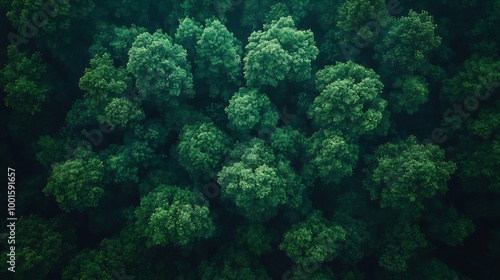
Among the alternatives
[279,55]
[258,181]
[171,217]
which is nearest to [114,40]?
[279,55]

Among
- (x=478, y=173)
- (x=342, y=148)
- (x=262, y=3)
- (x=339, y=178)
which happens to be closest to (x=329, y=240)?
(x=339, y=178)

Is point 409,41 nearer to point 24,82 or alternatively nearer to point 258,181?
point 258,181

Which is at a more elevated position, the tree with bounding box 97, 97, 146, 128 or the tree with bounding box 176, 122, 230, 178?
the tree with bounding box 97, 97, 146, 128

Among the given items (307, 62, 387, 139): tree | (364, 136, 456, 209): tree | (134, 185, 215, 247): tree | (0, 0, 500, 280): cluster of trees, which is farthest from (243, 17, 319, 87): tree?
(134, 185, 215, 247): tree

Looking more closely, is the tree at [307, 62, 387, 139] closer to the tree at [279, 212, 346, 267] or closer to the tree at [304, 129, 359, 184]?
the tree at [304, 129, 359, 184]

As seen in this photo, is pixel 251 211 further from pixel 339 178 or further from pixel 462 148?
pixel 462 148

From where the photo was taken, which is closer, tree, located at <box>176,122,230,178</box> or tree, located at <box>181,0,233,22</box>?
tree, located at <box>176,122,230,178</box>
